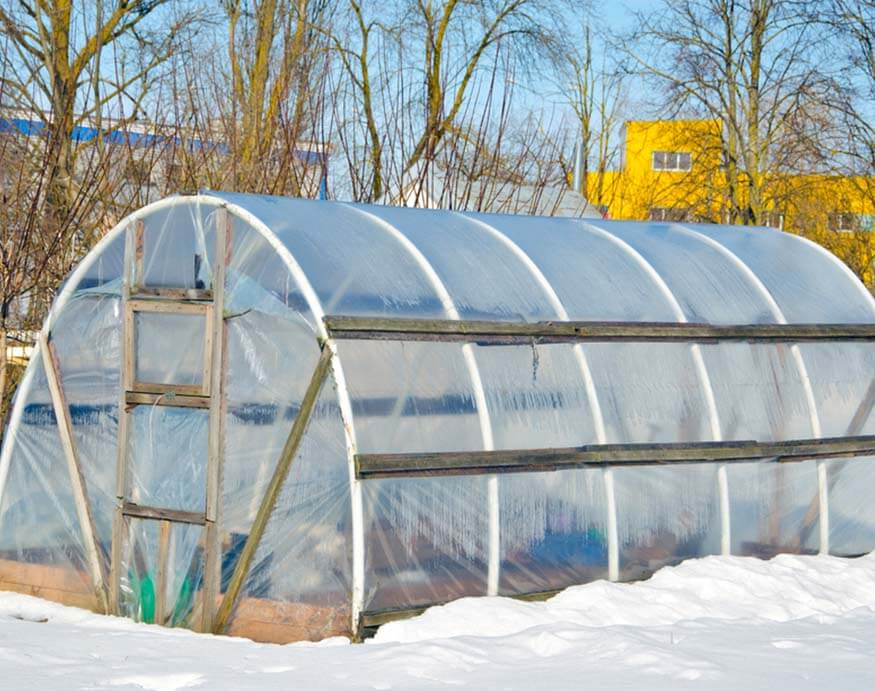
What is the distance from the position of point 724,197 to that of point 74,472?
20.4 meters

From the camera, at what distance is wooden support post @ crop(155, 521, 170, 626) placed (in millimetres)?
8922

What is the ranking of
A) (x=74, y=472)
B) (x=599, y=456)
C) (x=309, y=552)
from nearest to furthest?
→ (x=309, y=552) < (x=599, y=456) < (x=74, y=472)

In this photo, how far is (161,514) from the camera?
8953mm

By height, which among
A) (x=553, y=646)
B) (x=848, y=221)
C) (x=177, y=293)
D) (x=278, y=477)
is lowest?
(x=553, y=646)

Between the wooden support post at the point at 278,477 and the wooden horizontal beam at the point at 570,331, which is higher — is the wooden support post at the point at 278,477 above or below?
below

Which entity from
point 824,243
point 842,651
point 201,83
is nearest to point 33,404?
point 842,651

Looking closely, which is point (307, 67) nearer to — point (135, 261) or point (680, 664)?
point (135, 261)

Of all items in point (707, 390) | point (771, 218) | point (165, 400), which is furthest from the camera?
point (771, 218)

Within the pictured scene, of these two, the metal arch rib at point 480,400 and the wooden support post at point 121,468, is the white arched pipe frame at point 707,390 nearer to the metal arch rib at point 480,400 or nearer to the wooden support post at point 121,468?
the metal arch rib at point 480,400

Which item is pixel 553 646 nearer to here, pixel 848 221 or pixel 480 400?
pixel 480 400

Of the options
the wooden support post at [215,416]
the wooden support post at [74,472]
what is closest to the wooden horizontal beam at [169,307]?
the wooden support post at [215,416]

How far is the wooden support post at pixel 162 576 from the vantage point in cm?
892

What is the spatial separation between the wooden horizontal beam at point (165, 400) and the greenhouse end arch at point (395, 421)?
2 centimetres

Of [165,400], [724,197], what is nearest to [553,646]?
[165,400]
